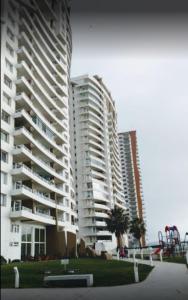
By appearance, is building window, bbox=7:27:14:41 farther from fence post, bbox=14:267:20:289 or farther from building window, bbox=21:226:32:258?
fence post, bbox=14:267:20:289

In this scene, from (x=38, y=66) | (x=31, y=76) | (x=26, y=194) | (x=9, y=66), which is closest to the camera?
(x=9, y=66)

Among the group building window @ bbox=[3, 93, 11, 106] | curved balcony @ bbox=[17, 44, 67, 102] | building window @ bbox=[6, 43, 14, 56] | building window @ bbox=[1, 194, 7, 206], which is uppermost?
curved balcony @ bbox=[17, 44, 67, 102]

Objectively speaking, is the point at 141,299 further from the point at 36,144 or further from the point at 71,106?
the point at 71,106

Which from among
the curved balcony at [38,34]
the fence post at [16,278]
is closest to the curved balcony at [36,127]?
the curved balcony at [38,34]

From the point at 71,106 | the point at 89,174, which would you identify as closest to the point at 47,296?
the point at 89,174

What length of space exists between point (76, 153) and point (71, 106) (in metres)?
1.55

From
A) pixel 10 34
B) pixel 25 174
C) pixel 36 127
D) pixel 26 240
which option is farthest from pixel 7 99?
pixel 26 240

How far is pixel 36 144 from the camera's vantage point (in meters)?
4.47

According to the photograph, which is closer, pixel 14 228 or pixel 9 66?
pixel 14 228

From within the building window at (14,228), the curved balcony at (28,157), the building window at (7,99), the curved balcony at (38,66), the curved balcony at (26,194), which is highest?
the curved balcony at (38,66)

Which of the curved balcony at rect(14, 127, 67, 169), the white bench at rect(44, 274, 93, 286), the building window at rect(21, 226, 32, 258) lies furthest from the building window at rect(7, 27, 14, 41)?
the white bench at rect(44, 274, 93, 286)

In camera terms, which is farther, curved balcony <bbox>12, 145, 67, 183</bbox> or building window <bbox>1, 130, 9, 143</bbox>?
curved balcony <bbox>12, 145, 67, 183</bbox>

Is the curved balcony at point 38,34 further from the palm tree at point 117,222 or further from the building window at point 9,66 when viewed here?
the palm tree at point 117,222

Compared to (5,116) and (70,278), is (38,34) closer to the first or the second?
(5,116)
